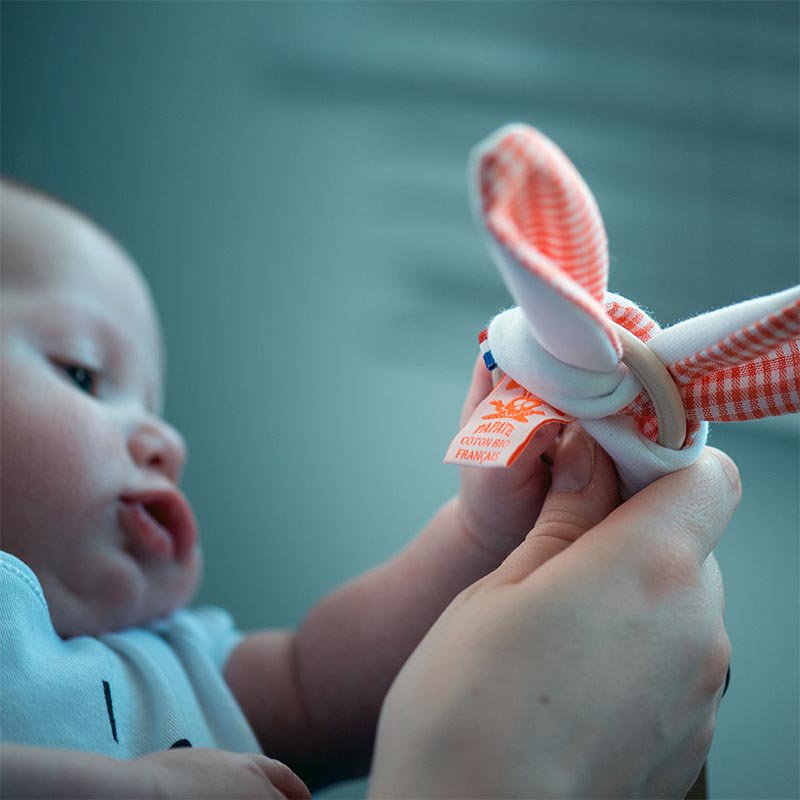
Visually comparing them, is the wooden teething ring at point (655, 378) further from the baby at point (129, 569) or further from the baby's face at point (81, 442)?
the baby's face at point (81, 442)

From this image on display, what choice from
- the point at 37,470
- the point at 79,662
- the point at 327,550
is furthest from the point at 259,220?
the point at 79,662

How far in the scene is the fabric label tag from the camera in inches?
16.8

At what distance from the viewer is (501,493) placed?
2.00 ft

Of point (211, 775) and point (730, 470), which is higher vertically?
point (730, 470)

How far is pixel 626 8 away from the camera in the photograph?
0.94 metres

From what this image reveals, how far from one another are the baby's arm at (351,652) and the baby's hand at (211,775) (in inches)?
9.6

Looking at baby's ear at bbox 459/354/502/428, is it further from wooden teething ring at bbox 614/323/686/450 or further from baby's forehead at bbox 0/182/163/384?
baby's forehead at bbox 0/182/163/384

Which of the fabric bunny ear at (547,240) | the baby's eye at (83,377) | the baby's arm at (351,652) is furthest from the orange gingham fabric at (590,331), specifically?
the baby's eye at (83,377)

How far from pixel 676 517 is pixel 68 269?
2.09 feet

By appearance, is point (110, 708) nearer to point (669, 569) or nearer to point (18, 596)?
point (18, 596)

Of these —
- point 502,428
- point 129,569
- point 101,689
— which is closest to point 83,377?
point 129,569

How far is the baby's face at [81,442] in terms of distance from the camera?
2.37 feet

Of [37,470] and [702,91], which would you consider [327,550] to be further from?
[702,91]

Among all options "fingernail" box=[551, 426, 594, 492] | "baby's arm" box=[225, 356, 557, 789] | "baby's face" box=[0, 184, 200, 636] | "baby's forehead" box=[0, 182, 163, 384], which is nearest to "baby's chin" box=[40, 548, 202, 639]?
"baby's face" box=[0, 184, 200, 636]
